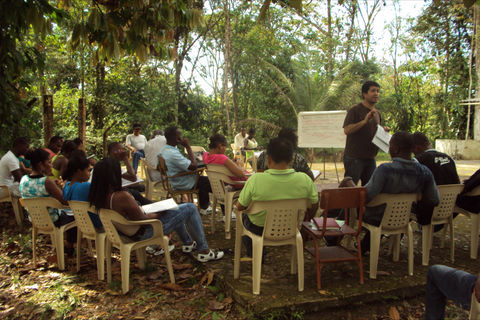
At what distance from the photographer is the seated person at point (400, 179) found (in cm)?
330

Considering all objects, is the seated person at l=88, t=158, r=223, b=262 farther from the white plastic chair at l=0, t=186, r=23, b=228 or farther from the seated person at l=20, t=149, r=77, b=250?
the white plastic chair at l=0, t=186, r=23, b=228

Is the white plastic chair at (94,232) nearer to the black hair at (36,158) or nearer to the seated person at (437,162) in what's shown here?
the black hair at (36,158)

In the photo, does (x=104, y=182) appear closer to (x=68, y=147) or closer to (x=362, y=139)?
(x=68, y=147)

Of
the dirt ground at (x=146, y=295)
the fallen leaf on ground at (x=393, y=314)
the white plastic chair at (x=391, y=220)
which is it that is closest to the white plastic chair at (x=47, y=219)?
the dirt ground at (x=146, y=295)

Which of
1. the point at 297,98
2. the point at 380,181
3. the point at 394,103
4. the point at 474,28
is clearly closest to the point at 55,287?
the point at 380,181

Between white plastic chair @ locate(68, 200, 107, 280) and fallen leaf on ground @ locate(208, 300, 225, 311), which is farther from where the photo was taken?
white plastic chair @ locate(68, 200, 107, 280)

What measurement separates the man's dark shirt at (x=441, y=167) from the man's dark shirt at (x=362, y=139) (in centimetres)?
66

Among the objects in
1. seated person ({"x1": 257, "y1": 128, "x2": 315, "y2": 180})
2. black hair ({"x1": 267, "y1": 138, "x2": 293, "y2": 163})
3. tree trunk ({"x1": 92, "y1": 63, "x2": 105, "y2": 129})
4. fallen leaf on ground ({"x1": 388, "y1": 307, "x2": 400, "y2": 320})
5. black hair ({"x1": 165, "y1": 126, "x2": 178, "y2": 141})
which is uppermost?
tree trunk ({"x1": 92, "y1": 63, "x2": 105, "y2": 129})

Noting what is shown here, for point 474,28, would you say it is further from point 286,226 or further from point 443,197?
point 286,226

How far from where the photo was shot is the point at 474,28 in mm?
15406

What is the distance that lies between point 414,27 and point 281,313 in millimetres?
19211

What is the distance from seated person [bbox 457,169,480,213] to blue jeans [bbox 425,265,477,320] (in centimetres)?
202

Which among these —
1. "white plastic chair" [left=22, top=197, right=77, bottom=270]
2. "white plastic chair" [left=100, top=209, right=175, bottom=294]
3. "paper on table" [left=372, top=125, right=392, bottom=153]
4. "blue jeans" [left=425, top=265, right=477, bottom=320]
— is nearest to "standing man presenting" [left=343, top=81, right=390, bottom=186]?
"paper on table" [left=372, top=125, right=392, bottom=153]

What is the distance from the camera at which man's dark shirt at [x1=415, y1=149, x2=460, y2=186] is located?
4008mm
